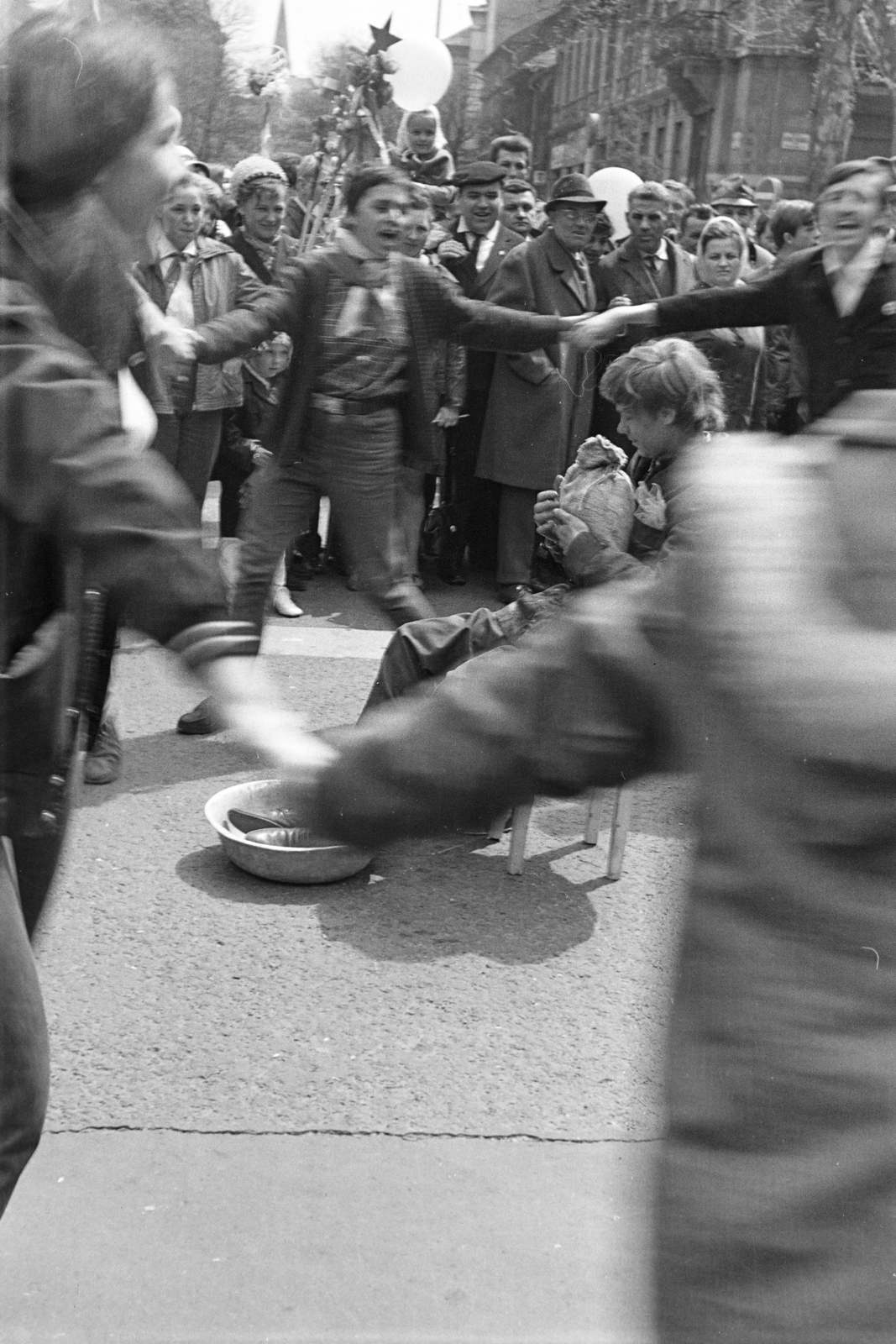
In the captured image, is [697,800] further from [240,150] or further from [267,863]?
[240,150]

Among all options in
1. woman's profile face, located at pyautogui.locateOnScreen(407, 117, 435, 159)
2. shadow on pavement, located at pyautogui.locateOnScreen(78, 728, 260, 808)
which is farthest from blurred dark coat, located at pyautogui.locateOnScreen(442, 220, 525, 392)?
shadow on pavement, located at pyautogui.locateOnScreen(78, 728, 260, 808)

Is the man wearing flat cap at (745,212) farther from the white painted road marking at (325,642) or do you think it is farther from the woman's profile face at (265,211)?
the white painted road marking at (325,642)

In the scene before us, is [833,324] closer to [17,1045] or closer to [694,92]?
[17,1045]

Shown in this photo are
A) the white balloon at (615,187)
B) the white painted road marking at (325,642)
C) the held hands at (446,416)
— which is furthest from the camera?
the white balloon at (615,187)

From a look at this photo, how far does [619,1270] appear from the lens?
2.81 meters

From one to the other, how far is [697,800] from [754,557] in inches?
8.0

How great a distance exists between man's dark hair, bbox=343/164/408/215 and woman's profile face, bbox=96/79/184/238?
11.5 feet

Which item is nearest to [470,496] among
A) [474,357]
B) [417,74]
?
[474,357]

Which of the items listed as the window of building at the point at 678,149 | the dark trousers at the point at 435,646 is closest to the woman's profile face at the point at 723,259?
the dark trousers at the point at 435,646

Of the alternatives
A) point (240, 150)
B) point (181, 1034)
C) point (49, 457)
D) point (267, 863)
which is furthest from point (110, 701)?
point (240, 150)

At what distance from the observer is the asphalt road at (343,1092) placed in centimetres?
272

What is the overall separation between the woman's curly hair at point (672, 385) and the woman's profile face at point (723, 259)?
4.14 meters

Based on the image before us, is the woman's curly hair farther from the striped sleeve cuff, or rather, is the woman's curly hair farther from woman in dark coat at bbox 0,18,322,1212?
the striped sleeve cuff

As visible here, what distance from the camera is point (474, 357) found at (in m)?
8.61
